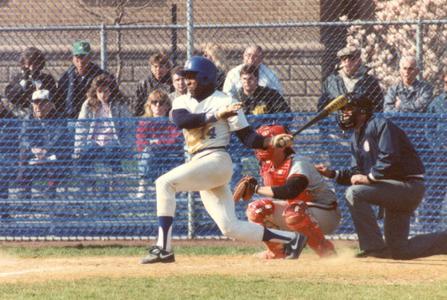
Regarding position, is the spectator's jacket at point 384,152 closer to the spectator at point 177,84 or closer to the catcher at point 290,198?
the catcher at point 290,198

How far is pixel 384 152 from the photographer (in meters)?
10.4

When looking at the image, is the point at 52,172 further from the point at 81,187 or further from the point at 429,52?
the point at 429,52

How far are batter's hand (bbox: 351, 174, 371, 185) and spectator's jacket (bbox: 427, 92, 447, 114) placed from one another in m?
1.93

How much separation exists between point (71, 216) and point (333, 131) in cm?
279

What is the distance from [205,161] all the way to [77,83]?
3359 millimetres

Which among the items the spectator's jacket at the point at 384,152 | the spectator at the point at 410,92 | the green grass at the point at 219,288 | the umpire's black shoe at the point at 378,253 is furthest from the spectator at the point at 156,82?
the green grass at the point at 219,288

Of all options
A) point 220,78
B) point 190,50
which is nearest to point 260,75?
point 220,78

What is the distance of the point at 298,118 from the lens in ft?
39.9

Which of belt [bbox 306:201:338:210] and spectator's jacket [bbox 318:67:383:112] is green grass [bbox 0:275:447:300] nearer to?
belt [bbox 306:201:338:210]

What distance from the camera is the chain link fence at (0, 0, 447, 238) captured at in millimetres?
12250

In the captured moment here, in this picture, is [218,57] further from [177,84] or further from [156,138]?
[156,138]

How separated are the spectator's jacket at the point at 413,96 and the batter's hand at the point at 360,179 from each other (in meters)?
1.84

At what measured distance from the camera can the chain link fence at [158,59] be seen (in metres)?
12.2

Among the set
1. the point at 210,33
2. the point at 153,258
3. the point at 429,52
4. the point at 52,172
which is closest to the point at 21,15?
the point at 210,33
